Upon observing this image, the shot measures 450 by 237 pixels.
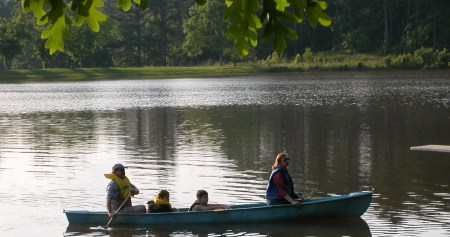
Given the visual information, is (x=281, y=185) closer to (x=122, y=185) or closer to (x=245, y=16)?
(x=122, y=185)

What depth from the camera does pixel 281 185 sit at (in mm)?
17531

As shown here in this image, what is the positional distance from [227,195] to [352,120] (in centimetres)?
1883

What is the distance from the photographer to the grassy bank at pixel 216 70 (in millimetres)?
100438

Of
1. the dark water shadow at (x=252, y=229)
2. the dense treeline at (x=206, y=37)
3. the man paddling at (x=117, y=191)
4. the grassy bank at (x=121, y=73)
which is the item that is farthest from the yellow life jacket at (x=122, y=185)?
the grassy bank at (x=121, y=73)

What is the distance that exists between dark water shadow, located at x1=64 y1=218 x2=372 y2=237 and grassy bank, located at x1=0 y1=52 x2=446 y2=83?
82.2 m

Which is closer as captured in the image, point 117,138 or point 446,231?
point 446,231

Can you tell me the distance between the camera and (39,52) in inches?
4326

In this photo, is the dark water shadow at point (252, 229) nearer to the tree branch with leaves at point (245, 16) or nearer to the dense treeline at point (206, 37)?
the tree branch with leaves at point (245, 16)

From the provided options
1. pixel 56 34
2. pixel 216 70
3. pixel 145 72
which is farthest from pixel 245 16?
pixel 216 70

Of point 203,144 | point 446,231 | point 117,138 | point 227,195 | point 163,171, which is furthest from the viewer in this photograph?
point 117,138

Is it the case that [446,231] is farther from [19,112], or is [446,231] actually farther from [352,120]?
[19,112]

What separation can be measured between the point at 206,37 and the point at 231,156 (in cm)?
8546

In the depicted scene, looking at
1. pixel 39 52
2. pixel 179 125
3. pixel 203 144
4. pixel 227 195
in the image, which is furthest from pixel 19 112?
pixel 39 52

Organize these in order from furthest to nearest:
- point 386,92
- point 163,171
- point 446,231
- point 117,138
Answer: point 386,92
point 117,138
point 163,171
point 446,231
